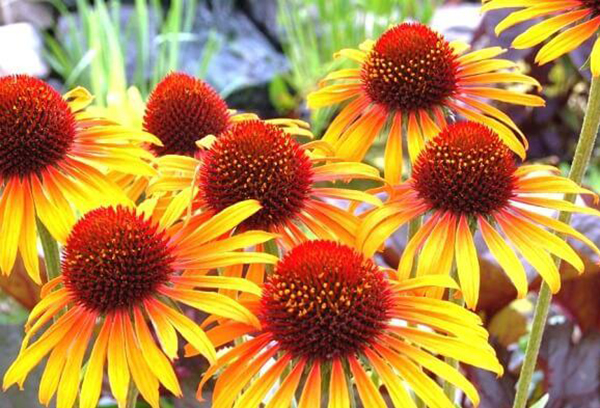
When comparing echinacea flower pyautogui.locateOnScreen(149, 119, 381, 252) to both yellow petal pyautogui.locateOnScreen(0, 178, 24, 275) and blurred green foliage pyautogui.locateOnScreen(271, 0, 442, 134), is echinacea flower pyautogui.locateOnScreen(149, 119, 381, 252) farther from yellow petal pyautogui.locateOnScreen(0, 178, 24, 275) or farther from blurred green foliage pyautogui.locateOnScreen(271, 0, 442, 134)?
blurred green foliage pyautogui.locateOnScreen(271, 0, 442, 134)

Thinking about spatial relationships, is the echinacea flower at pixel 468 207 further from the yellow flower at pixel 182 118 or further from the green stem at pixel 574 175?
the yellow flower at pixel 182 118

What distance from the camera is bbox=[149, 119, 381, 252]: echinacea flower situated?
2.39ft

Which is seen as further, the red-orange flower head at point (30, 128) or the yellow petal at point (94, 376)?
the red-orange flower head at point (30, 128)

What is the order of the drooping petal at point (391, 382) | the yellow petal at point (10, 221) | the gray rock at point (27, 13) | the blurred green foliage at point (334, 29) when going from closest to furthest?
the drooping petal at point (391, 382) → the yellow petal at point (10, 221) → the blurred green foliage at point (334, 29) → the gray rock at point (27, 13)

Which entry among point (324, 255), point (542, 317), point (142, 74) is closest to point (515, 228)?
point (542, 317)

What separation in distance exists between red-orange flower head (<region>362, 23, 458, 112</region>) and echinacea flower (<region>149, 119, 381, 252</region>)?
13 centimetres

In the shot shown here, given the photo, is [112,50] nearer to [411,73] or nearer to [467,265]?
[411,73]

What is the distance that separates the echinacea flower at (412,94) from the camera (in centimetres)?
84

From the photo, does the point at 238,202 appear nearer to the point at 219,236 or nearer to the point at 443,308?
the point at 219,236

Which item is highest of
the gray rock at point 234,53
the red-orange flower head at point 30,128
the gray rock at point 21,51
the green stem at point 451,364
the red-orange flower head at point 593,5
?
the red-orange flower head at point 593,5

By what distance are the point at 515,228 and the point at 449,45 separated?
272 millimetres

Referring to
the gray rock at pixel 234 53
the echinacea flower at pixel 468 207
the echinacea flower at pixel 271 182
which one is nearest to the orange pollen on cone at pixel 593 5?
the echinacea flower at pixel 468 207

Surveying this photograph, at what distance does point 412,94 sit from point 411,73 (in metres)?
0.02

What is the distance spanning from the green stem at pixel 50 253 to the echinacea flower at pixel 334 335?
17 cm
